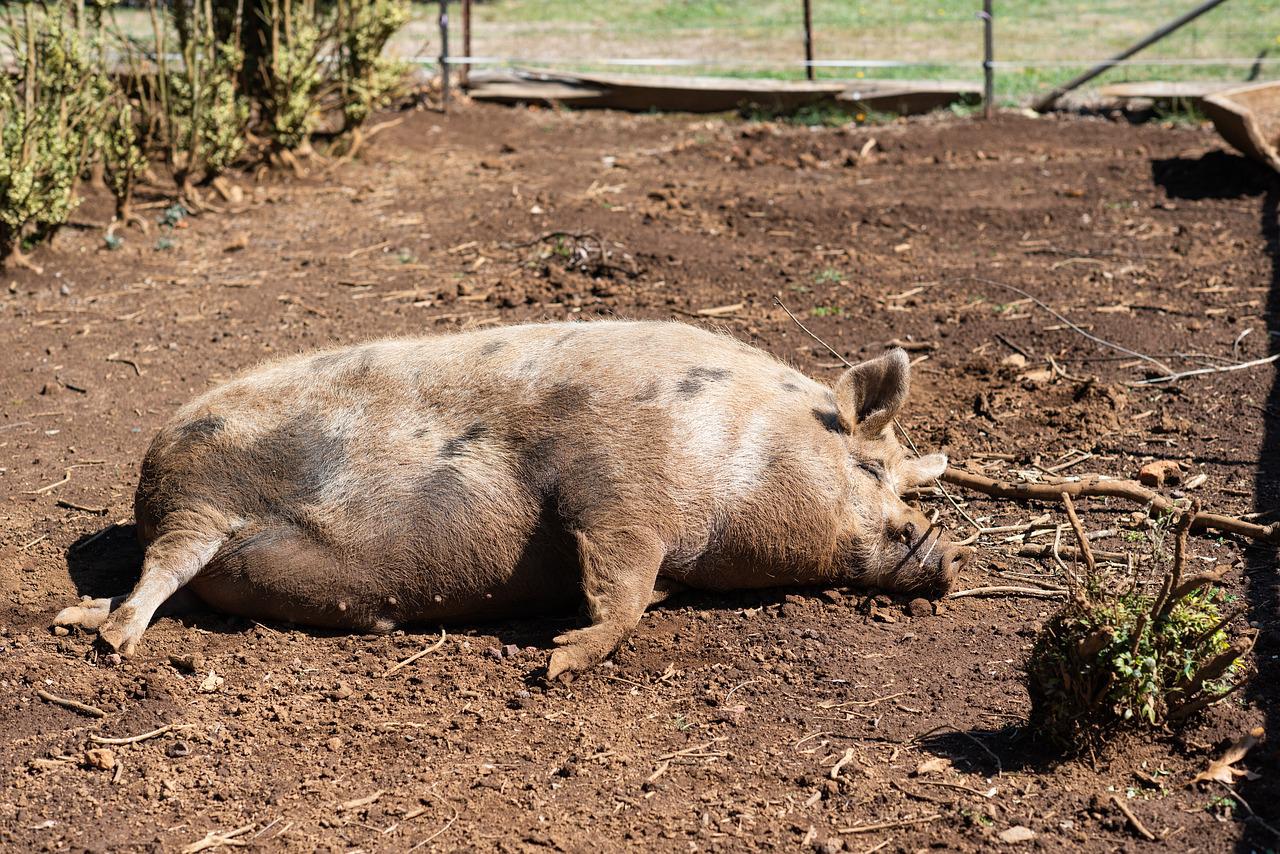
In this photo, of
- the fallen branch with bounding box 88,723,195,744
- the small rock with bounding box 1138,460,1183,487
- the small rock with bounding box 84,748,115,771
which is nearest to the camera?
the small rock with bounding box 84,748,115,771

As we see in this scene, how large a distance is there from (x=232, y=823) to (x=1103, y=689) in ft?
6.98

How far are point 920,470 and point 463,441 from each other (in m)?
1.54

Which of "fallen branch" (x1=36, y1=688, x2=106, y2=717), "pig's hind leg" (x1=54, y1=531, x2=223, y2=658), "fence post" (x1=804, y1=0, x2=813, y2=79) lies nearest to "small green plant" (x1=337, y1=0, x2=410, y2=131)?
"fence post" (x1=804, y1=0, x2=813, y2=79)

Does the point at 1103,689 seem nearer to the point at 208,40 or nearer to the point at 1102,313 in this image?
the point at 1102,313

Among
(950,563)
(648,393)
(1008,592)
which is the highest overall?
(648,393)

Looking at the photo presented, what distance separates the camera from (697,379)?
165 inches

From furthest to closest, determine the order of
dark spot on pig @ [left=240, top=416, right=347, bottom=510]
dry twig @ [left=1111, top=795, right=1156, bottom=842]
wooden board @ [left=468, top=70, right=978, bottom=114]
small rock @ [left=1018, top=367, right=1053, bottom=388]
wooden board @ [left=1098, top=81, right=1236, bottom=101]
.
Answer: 1. wooden board @ [left=468, top=70, right=978, bottom=114]
2. wooden board @ [left=1098, top=81, right=1236, bottom=101]
3. small rock @ [left=1018, top=367, right=1053, bottom=388]
4. dark spot on pig @ [left=240, top=416, right=347, bottom=510]
5. dry twig @ [left=1111, top=795, right=1156, bottom=842]

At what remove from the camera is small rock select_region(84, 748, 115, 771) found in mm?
3490

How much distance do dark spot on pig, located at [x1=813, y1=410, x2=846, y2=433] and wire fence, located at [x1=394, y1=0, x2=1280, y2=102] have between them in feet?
29.3

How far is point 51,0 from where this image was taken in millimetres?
10070

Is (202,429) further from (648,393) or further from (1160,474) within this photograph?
(1160,474)

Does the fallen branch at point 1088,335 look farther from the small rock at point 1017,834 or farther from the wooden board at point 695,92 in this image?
the wooden board at point 695,92

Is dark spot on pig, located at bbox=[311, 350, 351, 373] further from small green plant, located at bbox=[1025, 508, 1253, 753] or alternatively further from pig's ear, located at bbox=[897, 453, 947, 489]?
small green plant, located at bbox=[1025, 508, 1253, 753]

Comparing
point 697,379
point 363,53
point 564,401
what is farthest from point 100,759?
point 363,53
